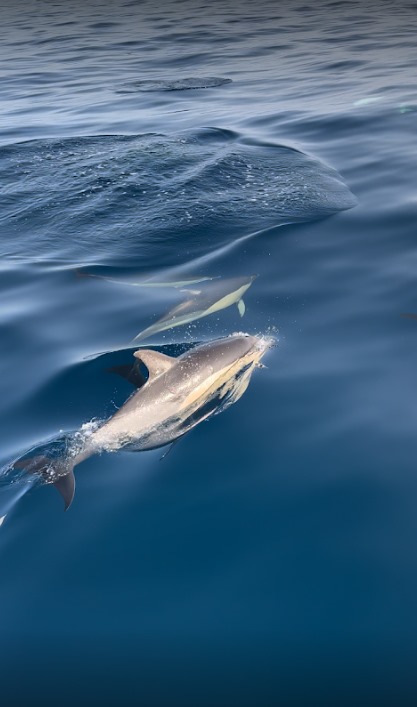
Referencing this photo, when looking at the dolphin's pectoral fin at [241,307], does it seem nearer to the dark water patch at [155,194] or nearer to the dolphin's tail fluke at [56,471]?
the dark water patch at [155,194]

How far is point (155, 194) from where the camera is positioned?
11.5 m

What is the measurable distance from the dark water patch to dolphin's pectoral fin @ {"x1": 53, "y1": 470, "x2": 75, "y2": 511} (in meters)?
4.50

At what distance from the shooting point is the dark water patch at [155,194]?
32.7 ft

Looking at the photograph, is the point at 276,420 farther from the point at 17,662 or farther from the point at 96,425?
the point at 17,662

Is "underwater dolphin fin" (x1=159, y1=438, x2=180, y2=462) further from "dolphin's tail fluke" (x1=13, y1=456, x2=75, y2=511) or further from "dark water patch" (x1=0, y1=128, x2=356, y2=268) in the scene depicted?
"dark water patch" (x1=0, y1=128, x2=356, y2=268)

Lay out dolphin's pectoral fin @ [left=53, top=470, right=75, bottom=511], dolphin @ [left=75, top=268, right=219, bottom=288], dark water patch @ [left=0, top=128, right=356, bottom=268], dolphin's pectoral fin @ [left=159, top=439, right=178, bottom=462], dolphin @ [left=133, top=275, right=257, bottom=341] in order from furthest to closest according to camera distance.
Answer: dark water patch @ [left=0, top=128, right=356, bottom=268] < dolphin @ [left=75, top=268, right=219, bottom=288] < dolphin @ [left=133, top=275, right=257, bottom=341] < dolphin's pectoral fin @ [left=159, top=439, right=178, bottom=462] < dolphin's pectoral fin @ [left=53, top=470, right=75, bottom=511]

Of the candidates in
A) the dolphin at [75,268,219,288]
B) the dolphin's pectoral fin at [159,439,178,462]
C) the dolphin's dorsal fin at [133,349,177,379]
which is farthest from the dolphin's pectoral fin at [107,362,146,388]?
the dolphin at [75,268,219,288]

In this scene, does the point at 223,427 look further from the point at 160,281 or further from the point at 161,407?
the point at 160,281

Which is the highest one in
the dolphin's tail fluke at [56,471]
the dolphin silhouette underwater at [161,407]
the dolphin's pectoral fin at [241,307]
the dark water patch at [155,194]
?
the dark water patch at [155,194]

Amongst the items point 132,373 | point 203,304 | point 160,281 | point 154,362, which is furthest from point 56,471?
point 160,281

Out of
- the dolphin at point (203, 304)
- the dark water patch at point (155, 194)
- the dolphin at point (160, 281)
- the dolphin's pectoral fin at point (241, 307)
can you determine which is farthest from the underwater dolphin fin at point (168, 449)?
the dark water patch at point (155, 194)

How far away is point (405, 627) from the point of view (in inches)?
165

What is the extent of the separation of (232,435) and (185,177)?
23.0 feet

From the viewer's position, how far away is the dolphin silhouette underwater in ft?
17.8
